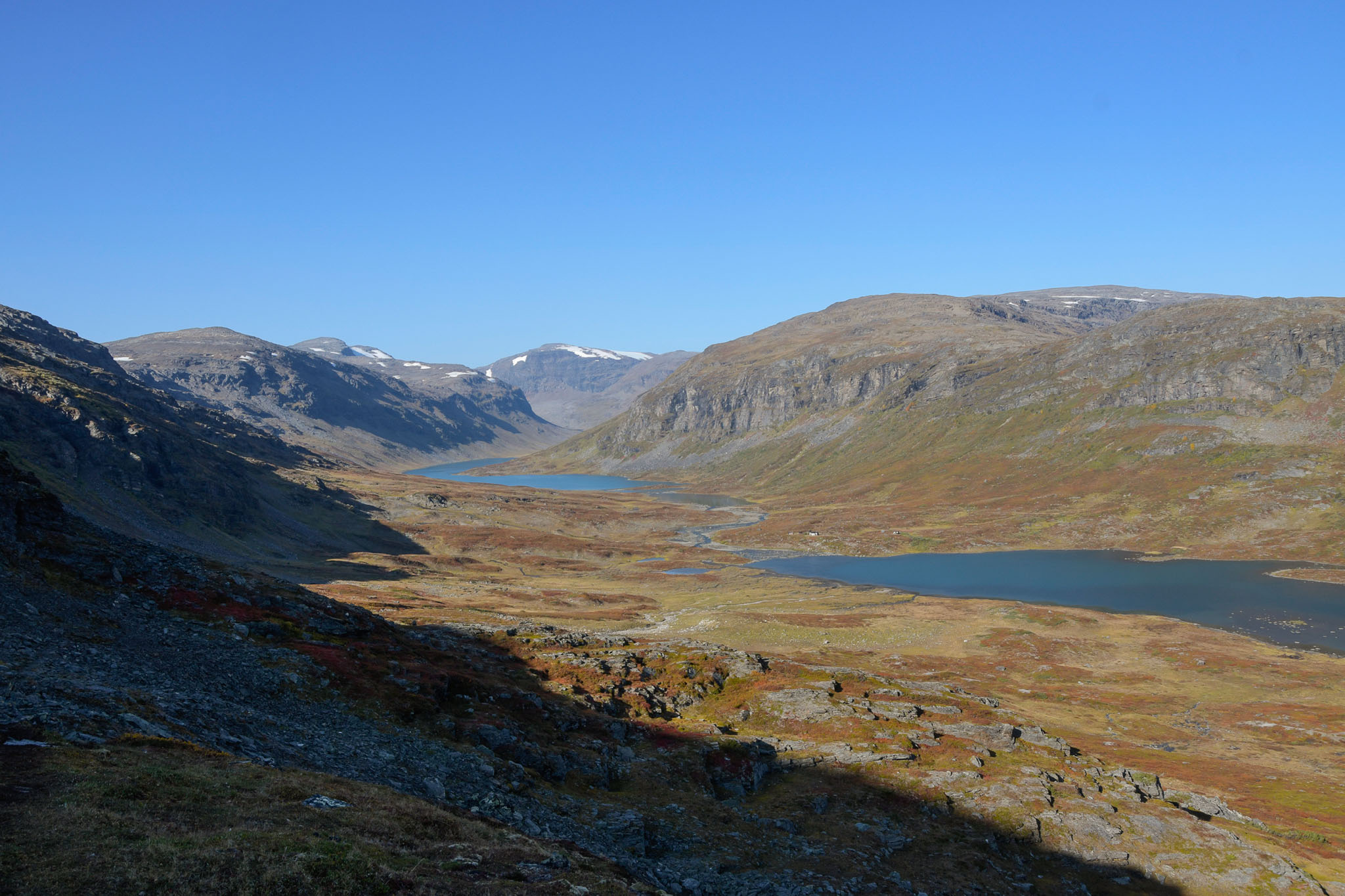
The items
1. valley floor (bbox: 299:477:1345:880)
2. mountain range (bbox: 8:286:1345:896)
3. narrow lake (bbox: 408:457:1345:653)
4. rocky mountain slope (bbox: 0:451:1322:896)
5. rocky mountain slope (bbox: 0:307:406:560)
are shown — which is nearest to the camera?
rocky mountain slope (bbox: 0:451:1322:896)

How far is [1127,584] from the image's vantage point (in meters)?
144

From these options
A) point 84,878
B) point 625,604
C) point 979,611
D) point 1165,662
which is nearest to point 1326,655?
A: point 1165,662

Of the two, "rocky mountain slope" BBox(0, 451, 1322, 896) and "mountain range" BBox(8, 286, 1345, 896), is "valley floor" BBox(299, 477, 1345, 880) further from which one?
"rocky mountain slope" BBox(0, 451, 1322, 896)

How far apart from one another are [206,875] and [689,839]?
2674 centimetres

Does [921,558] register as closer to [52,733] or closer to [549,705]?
[549,705]

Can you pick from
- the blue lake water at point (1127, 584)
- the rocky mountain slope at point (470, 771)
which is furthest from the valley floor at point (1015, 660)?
the blue lake water at point (1127, 584)

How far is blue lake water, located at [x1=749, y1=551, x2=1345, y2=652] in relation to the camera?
116312mm

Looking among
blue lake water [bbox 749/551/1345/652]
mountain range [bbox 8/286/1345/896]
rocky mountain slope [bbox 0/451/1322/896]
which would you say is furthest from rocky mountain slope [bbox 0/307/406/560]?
blue lake water [bbox 749/551/1345/652]

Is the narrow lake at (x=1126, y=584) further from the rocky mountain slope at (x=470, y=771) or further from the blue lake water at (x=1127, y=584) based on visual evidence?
the rocky mountain slope at (x=470, y=771)

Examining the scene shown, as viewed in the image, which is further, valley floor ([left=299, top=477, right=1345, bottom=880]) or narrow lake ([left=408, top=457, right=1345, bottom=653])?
narrow lake ([left=408, top=457, right=1345, bottom=653])

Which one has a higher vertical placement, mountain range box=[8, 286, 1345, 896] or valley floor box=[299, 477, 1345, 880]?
mountain range box=[8, 286, 1345, 896]

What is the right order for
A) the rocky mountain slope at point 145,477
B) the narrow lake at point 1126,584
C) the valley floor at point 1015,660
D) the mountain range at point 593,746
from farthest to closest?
the narrow lake at point 1126,584, the rocky mountain slope at point 145,477, the valley floor at point 1015,660, the mountain range at point 593,746

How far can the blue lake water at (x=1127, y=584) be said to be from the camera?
4579 inches

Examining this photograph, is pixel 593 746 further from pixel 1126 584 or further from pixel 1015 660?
pixel 1126 584
